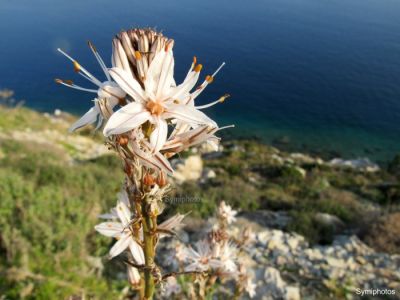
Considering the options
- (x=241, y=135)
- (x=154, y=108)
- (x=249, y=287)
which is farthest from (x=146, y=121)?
(x=241, y=135)

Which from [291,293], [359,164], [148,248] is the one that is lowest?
[359,164]

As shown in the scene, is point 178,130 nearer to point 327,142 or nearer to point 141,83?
point 141,83

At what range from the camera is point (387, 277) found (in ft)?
21.9

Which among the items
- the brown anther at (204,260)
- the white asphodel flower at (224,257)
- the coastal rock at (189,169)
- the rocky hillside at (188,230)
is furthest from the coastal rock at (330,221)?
the coastal rock at (189,169)

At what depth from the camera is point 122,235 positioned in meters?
2.04

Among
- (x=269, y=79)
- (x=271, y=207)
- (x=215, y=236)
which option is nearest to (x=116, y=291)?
(x=215, y=236)

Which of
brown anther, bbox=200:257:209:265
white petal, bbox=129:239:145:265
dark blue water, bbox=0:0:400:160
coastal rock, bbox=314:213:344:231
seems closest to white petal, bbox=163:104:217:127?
white petal, bbox=129:239:145:265

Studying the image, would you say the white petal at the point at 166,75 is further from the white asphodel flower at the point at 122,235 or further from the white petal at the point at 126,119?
the white asphodel flower at the point at 122,235

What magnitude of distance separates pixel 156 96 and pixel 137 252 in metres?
0.79

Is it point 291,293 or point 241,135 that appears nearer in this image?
point 291,293

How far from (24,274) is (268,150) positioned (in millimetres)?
23737

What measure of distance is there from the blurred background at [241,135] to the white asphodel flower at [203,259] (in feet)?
6.53

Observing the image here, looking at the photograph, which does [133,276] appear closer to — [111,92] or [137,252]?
[137,252]

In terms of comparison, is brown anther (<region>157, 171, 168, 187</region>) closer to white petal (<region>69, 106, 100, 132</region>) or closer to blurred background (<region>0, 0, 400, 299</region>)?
white petal (<region>69, 106, 100, 132</region>)
